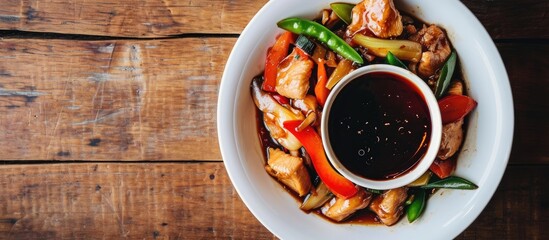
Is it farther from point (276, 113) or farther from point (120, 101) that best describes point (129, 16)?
point (276, 113)

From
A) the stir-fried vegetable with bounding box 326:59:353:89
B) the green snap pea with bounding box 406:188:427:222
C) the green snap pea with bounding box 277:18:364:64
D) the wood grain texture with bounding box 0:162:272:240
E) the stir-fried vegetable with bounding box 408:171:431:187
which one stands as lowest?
the wood grain texture with bounding box 0:162:272:240

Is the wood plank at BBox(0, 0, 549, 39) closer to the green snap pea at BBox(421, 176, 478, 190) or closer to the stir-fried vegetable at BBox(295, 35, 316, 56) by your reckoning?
the stir-fried vegetable at BBox(295, 35, 316, 56)

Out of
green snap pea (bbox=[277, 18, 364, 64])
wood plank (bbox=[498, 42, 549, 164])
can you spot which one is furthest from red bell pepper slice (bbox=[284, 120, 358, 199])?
wood plank (bbox=[498, 42, 549, 164])

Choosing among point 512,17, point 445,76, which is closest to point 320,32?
point 445,76

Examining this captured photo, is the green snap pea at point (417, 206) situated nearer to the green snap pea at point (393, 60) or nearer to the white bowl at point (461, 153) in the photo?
the white bowl at point (461, 153)

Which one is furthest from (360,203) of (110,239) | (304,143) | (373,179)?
(110,239)
